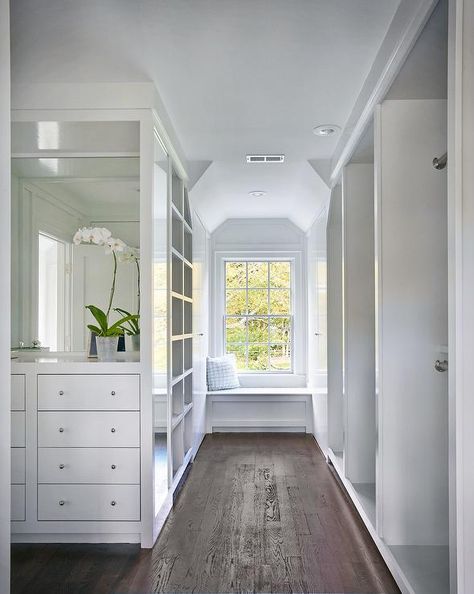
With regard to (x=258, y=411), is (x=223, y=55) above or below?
above

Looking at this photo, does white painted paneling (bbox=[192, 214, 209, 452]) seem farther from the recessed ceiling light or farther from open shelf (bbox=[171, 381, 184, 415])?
the recessed ceiling light

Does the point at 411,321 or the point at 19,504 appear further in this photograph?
the point at 19,504

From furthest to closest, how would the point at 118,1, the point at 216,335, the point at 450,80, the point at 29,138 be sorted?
1. the point at 216,335
2. the point at 29,138
3. the point at 118,1
4. the point at 450,80

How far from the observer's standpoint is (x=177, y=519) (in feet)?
11.3

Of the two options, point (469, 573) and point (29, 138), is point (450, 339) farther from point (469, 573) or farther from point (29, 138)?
point (29, 138)

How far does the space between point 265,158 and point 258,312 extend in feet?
9.27

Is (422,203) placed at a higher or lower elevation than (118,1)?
lower

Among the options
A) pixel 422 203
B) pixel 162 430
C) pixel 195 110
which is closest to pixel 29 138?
pixel 195 110

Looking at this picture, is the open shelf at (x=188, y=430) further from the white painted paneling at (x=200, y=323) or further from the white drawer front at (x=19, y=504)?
the white drawer front at (x=19, y=504)

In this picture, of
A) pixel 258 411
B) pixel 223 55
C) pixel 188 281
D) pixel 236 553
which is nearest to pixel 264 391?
pixel 258 411

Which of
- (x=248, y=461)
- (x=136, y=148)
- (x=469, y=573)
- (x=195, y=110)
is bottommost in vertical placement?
(x=248, y=461)

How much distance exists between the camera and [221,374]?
6348 mm

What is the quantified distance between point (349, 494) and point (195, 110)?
2678 mm

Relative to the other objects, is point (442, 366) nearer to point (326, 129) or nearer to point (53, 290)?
point (326, 129)
